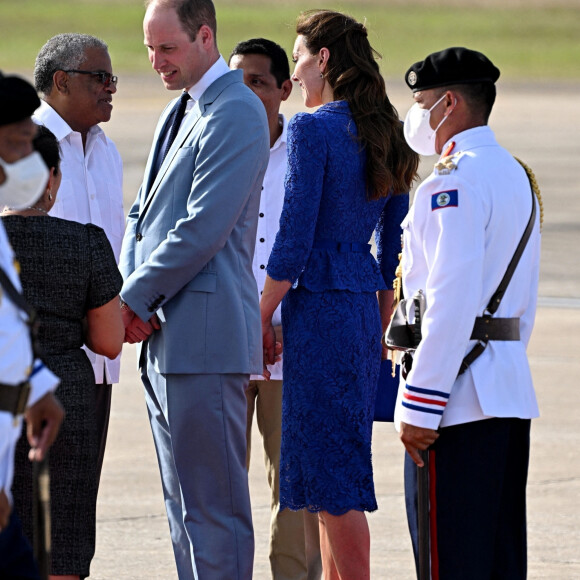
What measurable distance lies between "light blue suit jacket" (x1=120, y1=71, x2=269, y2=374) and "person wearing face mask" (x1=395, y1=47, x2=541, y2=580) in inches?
24.2

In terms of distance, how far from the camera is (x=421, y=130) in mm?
3924

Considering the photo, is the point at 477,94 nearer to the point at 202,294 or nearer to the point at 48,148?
the point at 202,294

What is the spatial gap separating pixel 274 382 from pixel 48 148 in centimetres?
156

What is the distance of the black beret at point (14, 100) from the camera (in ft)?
9.68

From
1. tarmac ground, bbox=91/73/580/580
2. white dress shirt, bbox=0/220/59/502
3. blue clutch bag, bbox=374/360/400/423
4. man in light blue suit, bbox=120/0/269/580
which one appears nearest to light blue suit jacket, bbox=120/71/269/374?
man in light blue suit, bbox=120/0/269/580

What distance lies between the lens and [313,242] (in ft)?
14.9

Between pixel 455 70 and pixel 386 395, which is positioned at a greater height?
pixel 455 70

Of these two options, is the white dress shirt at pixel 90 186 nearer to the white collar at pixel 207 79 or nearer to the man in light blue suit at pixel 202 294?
the man in light blue suit at pixel 202 294

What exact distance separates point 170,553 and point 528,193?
255cm

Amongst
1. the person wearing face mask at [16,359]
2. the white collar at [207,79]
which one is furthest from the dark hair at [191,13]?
the person wearing face mask at [16,359]

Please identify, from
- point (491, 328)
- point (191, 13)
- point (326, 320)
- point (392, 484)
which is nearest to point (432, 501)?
point (491, 328)

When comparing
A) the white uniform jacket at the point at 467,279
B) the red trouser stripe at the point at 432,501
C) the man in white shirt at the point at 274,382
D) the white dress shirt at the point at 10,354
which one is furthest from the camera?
the man in white shirt at the point at 274,382

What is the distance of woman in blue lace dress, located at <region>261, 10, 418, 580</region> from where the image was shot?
4.43 meters

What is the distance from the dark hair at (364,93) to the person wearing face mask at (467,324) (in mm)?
646
